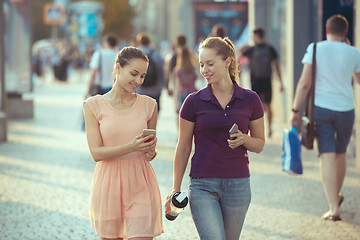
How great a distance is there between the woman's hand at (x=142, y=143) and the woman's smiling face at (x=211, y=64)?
0.49 m

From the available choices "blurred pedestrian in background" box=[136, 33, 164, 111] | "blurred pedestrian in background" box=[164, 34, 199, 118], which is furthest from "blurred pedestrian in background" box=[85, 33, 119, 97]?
"blurred pedestrian in background" box=[164, 34, 199, 118]

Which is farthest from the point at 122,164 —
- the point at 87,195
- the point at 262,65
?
the point at 262,65

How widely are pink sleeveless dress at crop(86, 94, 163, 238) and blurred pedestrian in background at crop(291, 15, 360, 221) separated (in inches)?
107

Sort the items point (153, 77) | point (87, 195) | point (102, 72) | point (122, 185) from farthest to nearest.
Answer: point (153, 77), point (102, 72), point (87, 195), point (122, 185)

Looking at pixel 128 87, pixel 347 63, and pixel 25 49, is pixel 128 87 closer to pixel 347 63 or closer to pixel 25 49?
pixel 347 63

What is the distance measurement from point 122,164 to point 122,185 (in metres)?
0.12

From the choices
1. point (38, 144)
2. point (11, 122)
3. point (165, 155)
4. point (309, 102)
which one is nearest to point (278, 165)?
point (165, 155)

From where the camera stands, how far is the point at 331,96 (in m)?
6.57

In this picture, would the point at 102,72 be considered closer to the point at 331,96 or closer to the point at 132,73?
the point at 331,96

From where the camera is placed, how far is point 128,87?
4.06 m

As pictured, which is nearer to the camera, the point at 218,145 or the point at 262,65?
the point at 218,145

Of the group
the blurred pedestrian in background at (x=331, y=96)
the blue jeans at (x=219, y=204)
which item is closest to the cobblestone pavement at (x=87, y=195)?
the blurred pedestrian in background at (x=331, y=96)

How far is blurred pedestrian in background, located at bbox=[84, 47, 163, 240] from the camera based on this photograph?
403 centimetres

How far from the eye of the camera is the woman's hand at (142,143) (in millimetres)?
3900
